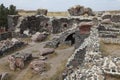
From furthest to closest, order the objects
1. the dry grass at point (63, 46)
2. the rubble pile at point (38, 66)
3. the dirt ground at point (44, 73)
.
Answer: the dry grass at point (63, 46) → the rubble pile at point (38, 66) → the dirt ground at point (44, 73)

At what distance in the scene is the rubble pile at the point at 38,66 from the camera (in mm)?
31675

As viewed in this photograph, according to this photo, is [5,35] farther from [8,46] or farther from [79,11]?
[79,11]

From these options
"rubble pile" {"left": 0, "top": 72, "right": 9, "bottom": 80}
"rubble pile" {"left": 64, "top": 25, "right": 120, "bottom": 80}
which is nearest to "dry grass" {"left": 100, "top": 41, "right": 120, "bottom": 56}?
"rubble pile" {"left": 64, "top": 25, "right": 120, "bottom": 80}

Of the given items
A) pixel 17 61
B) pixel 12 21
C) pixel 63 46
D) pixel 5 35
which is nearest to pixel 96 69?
pixel 17 61

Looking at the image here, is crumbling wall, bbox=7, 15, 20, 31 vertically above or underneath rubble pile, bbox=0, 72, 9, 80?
above

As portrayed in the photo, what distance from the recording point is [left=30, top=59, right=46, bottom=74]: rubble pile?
3167 cm

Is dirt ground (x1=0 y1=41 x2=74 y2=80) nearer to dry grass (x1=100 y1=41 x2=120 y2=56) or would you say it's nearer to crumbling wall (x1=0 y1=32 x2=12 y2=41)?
dry grass (x1=100 y1=41 x2=120 y2=56)

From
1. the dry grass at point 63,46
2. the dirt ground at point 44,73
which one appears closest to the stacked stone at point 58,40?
the dry grass at point 63,46

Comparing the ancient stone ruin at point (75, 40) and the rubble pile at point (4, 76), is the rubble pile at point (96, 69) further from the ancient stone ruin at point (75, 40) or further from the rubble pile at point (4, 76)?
the rubble pile at point (4, 76)

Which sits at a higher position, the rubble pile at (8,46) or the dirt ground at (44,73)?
the rubble pile at (8,46)

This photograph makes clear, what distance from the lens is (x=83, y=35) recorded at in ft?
119

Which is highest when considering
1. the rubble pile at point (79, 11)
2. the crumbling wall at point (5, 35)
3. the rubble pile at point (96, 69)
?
the rubble pile at point (96, 69)

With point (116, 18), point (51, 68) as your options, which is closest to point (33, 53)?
point (51, 68)

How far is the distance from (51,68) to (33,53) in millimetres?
7486
